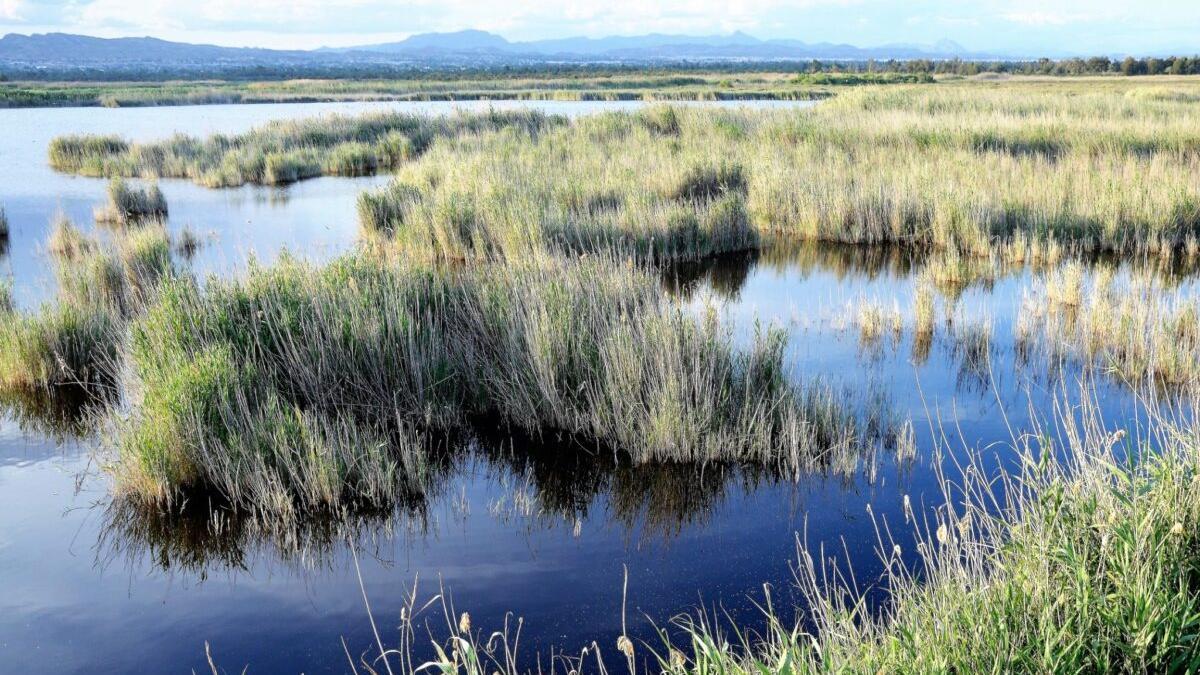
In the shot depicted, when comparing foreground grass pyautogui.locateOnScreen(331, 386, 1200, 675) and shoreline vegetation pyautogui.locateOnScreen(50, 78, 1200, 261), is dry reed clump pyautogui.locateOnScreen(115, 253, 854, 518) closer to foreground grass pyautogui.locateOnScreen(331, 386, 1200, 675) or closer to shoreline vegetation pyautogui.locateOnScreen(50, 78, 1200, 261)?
foreground grass pyautogui.locateOnScreen(331, 386, 1200, 675)

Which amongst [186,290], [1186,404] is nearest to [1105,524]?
[1186,404]

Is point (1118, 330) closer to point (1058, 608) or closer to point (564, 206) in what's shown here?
point (1058, 608)

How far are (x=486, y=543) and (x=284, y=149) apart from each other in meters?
23.1

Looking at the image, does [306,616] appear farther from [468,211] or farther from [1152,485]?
[468,211]

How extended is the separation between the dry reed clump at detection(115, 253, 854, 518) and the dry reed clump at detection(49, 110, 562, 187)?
16.0 meters

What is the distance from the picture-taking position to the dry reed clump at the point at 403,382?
582 centimetres

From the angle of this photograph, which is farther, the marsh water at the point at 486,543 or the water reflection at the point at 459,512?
the water reflection at the point at 459,512

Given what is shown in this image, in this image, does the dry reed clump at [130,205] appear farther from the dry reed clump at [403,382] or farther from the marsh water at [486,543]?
the dry reed clump at [403,382]

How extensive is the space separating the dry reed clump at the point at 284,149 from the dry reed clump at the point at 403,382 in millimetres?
16003

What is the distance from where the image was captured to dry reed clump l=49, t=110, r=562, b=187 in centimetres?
2291

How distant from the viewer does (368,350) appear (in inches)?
282

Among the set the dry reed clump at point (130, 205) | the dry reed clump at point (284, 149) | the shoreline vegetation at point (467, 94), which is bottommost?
the dry reed clump at point (130, 205)

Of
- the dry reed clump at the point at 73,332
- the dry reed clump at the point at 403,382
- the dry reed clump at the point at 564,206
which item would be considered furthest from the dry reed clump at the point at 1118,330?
the dry reed clump at the point at 73,332

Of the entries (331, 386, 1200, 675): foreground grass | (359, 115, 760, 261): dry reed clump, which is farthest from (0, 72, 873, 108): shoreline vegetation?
(331, 386, 1200, 675): foreground grass
